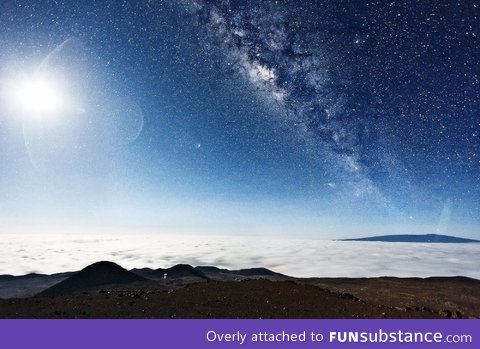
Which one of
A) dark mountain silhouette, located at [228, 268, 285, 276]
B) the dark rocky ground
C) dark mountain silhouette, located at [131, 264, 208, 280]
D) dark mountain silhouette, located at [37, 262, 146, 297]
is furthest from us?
dark mountain silhouette, located at [228, 268, 285, 276]

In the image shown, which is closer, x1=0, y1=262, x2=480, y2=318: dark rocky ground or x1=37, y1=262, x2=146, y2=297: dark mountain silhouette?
x1=0, y1=262, x2=480, y2=318: dark rocky ground

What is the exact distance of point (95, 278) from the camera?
2739cm

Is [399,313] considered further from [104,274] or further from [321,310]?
[104,274]

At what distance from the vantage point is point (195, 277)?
113 feet

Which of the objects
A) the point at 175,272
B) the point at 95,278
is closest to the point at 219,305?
the point at 95,278

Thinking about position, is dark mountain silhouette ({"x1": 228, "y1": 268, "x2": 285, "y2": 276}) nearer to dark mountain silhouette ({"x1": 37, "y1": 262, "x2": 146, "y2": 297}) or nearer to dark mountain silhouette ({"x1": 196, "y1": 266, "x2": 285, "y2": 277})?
dark mountain silhouette ({"x1": 196, "y1": 266, "x2": 285, "y2": 277})

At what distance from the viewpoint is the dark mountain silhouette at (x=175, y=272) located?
3566cm

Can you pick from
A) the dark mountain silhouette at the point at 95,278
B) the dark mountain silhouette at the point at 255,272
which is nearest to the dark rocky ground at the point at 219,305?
the dark mountain silhouette at the point at 95,278

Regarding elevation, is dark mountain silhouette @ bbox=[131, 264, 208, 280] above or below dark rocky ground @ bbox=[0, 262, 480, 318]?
below

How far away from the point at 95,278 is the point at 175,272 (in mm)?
10872

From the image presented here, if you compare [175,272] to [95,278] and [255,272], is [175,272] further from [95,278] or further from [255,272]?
[255,272]

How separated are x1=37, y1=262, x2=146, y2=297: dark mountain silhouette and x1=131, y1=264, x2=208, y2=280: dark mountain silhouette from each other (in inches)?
243

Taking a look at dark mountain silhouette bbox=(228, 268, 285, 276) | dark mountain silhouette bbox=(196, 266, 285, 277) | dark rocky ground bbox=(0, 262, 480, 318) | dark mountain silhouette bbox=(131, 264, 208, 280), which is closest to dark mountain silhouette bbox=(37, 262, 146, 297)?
dark mountain silhouette bbox=(131, 264, 208, 280)

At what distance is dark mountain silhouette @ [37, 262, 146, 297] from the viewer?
25141 mm
